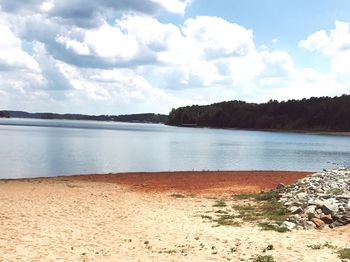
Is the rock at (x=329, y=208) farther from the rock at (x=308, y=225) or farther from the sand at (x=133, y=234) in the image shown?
the sand at (x=133, y=234)

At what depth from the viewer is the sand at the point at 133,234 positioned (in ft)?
40.2

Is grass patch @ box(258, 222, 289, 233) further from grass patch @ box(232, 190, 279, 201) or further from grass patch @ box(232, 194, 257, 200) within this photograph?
grass patch @ box(232, 194, 257, 200)

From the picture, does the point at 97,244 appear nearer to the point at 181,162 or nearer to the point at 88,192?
the point at 88,192

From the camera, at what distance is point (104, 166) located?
48.2 m

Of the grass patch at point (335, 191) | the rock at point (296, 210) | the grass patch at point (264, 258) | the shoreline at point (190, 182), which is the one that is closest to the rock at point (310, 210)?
the rock at point (296, 210)

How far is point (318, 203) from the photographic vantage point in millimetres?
16625

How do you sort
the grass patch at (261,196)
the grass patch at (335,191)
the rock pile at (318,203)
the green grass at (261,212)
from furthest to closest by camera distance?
1. the grass patch at (261,196)
2. the grass patch at (335,191)
3. the green grass at (261,212)
4. the rock pile at (318,203)

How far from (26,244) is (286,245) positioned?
24.2 ft

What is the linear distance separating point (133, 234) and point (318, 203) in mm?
6722

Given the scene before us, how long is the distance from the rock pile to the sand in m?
0.63

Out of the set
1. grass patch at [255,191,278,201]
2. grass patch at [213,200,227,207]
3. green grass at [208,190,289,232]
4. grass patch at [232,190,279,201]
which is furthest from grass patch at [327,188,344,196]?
grass patch at [213,200,227,207]

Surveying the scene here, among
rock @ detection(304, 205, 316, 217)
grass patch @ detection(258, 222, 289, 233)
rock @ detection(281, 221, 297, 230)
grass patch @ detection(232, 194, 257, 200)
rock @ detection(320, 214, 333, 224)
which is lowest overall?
grass patch @ detection(232, 194, 257, 200)

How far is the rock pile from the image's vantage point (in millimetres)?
15305

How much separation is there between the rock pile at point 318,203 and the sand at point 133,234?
2.06 ft
